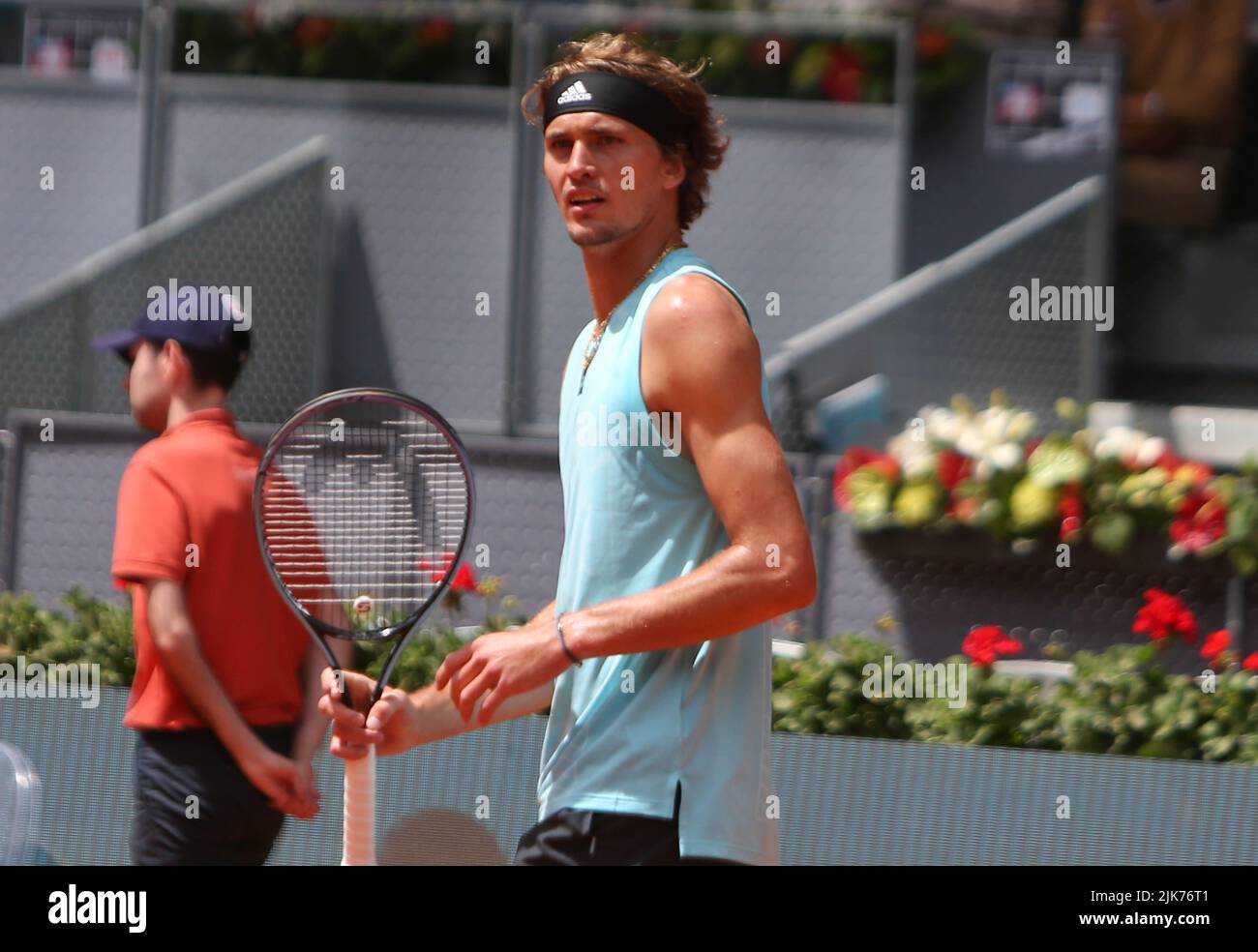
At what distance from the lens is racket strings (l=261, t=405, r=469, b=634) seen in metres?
3.11

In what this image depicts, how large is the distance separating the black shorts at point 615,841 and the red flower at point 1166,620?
294 centimetres

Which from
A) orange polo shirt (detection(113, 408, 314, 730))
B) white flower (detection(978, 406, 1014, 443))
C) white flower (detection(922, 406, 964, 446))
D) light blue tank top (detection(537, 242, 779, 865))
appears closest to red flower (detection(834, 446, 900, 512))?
white flower (detection(922, 406, 964, 446))

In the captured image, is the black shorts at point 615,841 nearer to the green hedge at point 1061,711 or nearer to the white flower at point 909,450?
the green hedge at point 1061,711

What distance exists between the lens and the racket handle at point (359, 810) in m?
2.73

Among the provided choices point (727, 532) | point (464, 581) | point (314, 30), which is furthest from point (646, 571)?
point (314, 30)

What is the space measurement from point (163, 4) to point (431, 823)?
3152mm

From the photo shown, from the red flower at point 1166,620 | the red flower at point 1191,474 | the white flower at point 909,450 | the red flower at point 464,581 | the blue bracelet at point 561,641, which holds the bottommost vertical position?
the blue bracelet at point 561,641

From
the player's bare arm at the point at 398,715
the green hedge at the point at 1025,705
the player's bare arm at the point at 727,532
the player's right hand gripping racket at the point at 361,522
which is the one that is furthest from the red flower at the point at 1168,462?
the player's bare arm at the point at 727,532

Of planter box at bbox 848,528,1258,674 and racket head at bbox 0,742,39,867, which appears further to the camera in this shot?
planter box at bbox 848,528,1258,674

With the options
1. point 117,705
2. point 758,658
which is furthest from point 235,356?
point 758,658

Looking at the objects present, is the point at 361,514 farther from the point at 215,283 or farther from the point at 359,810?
the point at 215,283

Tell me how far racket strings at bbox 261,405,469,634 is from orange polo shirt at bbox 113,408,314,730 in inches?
12.5

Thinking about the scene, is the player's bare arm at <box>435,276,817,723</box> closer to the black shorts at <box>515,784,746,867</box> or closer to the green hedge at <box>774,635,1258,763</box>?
the black shorts at <box>515,784,746,867</box>
